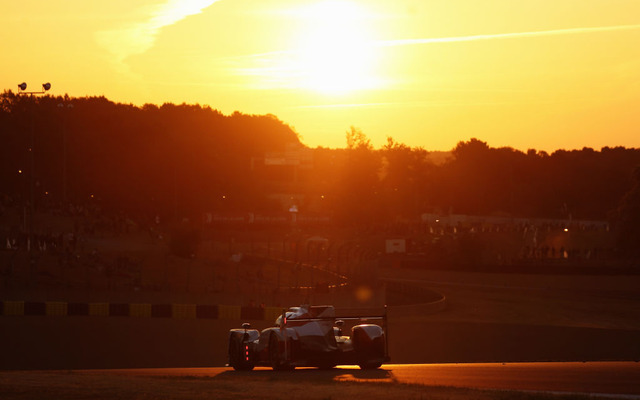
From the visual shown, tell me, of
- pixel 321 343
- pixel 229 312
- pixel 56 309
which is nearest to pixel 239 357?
pixel 321 343

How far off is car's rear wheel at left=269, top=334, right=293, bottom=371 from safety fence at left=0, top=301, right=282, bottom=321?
16.8 metres

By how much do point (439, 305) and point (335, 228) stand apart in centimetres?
5103

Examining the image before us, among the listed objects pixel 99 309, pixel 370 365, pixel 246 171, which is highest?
pixel 246 171

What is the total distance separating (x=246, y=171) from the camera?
4082 inches

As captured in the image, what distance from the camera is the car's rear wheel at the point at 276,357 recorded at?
822 inches

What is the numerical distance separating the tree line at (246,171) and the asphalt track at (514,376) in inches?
1641

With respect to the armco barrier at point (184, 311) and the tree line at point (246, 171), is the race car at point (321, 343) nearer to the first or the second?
the armco barrier at point (184, 311)

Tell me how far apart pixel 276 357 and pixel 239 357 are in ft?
6.17

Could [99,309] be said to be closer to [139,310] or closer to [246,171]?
[139,310]

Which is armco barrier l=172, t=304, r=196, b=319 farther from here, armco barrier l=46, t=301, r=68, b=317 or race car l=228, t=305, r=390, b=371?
race car l=228, t=305, r=390, b=371

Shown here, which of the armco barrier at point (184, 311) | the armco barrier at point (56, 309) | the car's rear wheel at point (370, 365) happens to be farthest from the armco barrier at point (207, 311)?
the car's rear wheel at point (370, 365)

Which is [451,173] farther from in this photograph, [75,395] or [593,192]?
[75,395]

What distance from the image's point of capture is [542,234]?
315 ft

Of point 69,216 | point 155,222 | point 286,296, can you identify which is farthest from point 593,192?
point 286,296
